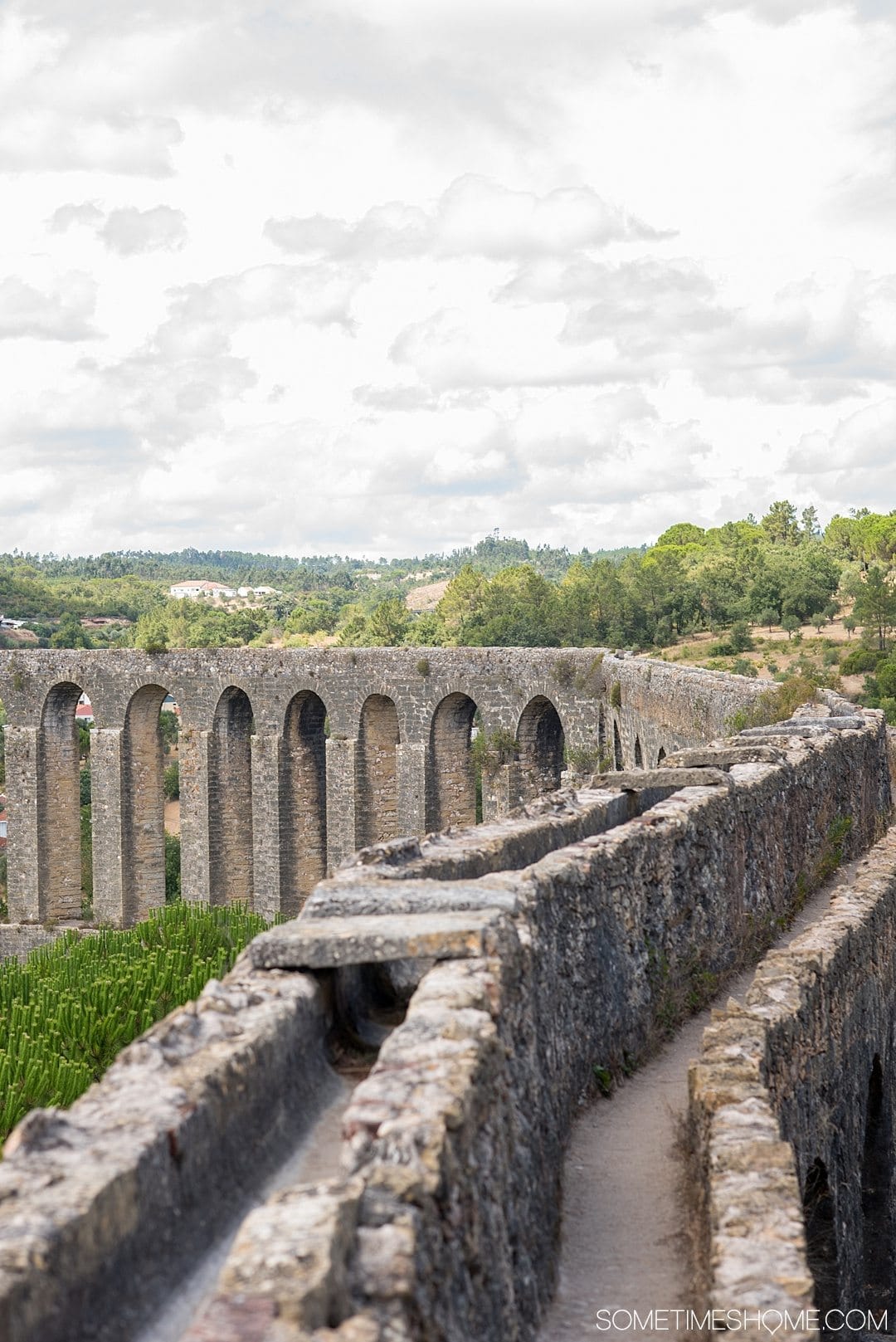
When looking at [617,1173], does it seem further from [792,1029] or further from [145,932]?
[145,932]

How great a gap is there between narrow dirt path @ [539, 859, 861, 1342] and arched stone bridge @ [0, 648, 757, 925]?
1718 centimetres

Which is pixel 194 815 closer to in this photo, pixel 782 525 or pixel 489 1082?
pixel 489 1082

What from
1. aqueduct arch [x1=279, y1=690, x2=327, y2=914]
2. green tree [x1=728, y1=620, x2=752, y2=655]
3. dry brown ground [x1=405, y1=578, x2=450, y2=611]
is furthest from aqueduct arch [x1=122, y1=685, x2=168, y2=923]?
dry brown ground [x1=405, y1=578, x2=450, y2=611]

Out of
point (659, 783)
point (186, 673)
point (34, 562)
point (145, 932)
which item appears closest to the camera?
point (659, 783)

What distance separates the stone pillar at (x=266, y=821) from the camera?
27922mm

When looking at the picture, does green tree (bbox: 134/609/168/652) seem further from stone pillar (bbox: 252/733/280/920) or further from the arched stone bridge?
stone pillar (bbox: 252/733/280/920)

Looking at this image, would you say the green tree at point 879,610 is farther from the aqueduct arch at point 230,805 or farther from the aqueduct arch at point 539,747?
the aqueduct arch at point 230,805

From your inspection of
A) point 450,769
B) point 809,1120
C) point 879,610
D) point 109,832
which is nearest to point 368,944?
point 809,1120

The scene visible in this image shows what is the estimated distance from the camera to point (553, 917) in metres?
5.06

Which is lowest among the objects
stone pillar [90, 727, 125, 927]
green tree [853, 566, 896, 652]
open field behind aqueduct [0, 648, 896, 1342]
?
stone pillar [90, 727, 125, 927]

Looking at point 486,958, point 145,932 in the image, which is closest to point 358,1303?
point 486,958

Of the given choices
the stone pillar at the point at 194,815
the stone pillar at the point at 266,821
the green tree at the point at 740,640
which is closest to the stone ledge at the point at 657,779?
the stone pillar at the point at 266,821

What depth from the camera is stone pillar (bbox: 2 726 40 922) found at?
2994 centimetres

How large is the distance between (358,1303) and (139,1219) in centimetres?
47
